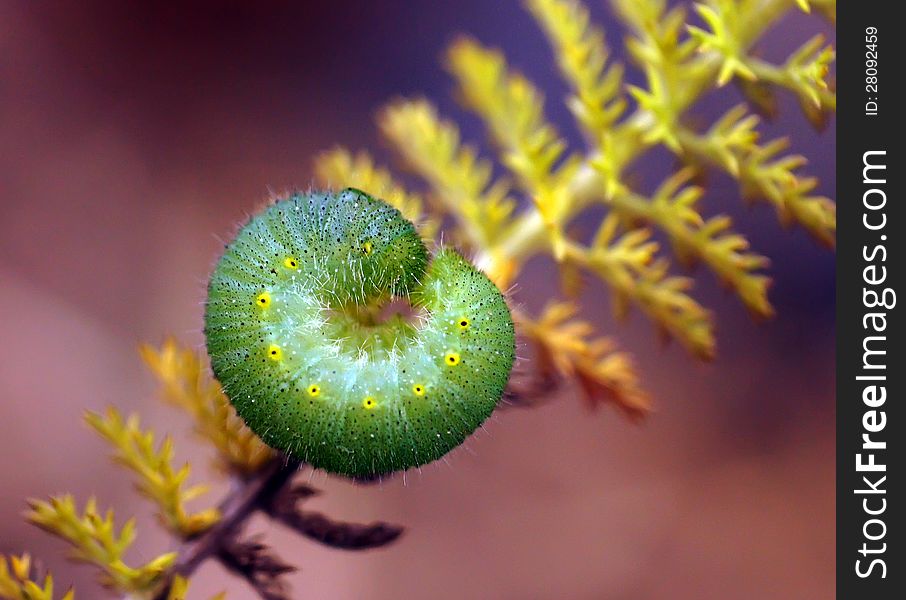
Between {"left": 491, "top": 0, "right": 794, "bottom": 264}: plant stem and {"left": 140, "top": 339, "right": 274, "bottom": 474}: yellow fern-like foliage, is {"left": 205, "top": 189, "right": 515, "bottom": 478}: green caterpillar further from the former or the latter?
{"left": 491, "top": 0, "right": 794, "bottom": 264}: plant stem

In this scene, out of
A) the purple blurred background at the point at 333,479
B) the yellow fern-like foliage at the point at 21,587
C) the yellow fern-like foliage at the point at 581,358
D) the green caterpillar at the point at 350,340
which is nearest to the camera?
the green caterpillar at the point at 350,340

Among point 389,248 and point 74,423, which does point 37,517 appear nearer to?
point 389,248

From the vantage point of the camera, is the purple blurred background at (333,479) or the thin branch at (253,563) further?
the purple blurred background at (333,479)

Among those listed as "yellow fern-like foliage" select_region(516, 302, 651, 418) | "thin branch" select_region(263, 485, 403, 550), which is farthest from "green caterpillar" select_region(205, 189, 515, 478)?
"yellow fern-like foliage" select_region(516, 302, 651, 418)

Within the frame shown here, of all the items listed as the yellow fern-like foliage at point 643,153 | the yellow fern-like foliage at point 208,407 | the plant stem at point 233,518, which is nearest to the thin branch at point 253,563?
the plant stem at point 233,518

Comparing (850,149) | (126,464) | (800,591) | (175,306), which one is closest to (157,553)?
(175,306)

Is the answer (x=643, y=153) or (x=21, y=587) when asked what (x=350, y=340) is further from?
(x=643, y=153)

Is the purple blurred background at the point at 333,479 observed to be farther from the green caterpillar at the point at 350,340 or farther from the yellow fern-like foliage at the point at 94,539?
the green caterpillar at the point at 350,340
